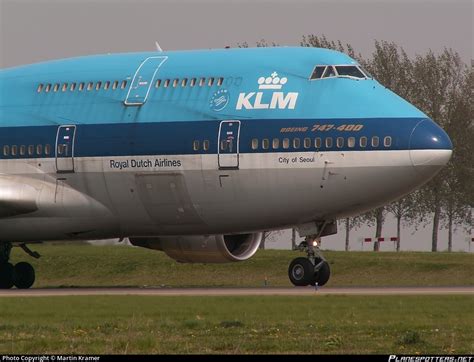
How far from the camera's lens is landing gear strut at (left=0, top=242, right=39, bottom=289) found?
47562 mm

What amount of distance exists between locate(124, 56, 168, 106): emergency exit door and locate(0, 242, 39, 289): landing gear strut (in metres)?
7.29

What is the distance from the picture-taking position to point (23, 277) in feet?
157

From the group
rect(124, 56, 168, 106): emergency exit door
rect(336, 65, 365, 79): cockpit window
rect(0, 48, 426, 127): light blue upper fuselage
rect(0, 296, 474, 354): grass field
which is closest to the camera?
rect(0, 296, 474, 354): grass field

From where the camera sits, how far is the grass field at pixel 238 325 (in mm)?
24484

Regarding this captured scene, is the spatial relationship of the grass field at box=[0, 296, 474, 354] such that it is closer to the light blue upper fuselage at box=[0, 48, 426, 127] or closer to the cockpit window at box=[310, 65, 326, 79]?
the light blue upper fuselage at box=[0, 48, 426, 127]

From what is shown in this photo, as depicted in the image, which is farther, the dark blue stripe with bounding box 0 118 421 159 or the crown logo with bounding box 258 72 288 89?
the crown logo with bounding box 258 72 288 89

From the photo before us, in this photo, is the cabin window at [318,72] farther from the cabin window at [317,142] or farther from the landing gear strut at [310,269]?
the landing gear strut at [310,269]

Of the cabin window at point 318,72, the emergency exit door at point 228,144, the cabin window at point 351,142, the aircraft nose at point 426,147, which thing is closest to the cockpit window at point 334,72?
the cabin window at point 318,72

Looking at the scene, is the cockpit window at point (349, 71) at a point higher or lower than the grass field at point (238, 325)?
higher

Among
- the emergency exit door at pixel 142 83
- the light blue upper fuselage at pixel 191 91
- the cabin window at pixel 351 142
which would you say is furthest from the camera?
the emergency exit door at pixel 142 83

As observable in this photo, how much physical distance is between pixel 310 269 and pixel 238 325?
13652 mm

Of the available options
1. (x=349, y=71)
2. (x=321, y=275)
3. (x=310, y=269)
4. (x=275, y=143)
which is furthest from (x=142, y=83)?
(x=321, y=275)

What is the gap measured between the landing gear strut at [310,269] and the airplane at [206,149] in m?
0.04

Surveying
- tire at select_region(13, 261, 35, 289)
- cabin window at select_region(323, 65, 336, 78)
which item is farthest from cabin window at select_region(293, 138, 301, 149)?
tire at select_region(13, 261, 35, 289)
